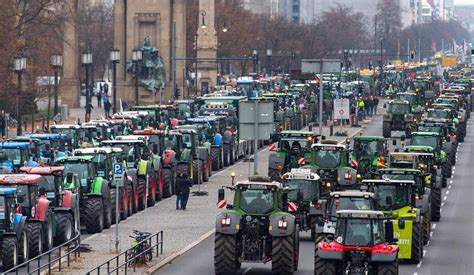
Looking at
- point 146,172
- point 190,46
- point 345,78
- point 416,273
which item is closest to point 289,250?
point 416,273

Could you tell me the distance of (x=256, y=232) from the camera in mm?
36469

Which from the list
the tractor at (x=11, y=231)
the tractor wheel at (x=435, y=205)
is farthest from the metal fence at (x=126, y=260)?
the tractor wheel at (x=435, y=205)

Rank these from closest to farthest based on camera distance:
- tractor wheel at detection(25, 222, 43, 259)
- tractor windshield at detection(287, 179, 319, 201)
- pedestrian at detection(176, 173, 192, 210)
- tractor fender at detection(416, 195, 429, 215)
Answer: tractor wheel at detection(25, 222, 43, 259)
tractor fender at detection(416, 195, 429, 215)
tractor windshield at detection(287, 179, 319, 201)
pedestrian at detection(176, 173, 192, 210)

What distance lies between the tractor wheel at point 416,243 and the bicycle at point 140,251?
21.3 feet

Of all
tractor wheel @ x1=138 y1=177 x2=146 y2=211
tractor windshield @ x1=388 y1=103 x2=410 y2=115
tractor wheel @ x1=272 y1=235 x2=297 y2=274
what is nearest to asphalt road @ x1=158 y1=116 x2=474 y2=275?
tractor wheel @ x1=272 y1=235 x2=297 y2=274

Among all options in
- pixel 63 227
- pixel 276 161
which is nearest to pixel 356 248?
pixel 63 227

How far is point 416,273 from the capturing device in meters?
37.9

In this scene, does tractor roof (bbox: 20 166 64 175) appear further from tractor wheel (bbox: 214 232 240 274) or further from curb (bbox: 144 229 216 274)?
tractor wheel (bbox: 214 232 240 274)

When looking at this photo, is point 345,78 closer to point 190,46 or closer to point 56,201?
point 190,46

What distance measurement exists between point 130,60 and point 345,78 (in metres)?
30.5

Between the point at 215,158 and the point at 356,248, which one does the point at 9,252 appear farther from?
the point at 215,158

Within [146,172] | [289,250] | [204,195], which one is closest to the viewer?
[289,250]

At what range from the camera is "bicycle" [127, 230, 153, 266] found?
124ft

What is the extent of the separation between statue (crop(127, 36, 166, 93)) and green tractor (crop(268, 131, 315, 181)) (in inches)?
2104
